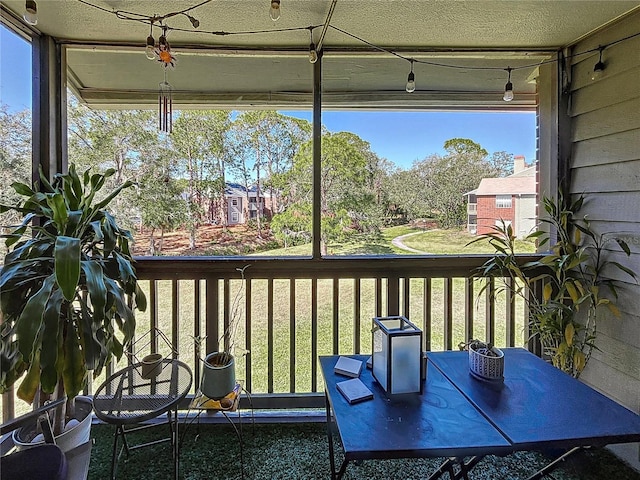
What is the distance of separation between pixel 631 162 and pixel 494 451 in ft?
5.96

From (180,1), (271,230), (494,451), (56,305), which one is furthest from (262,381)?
(180,1)

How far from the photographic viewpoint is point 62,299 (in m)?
1.51

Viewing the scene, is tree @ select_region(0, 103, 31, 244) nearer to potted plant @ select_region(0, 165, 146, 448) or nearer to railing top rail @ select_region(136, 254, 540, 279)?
potted plant @ select_region(0, 165, 146, 448)

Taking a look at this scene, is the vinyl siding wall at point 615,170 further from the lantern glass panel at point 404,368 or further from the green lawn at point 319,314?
the lantern glass panel at point 404,368

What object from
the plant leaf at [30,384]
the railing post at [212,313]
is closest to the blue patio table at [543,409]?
the railing post at [212,313]

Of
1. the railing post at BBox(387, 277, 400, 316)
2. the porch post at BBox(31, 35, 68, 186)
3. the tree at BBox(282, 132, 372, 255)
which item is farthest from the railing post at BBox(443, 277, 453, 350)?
the porch post at BBox(31, 35, 68, 186)

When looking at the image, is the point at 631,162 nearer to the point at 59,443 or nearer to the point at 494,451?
the point at 494,451

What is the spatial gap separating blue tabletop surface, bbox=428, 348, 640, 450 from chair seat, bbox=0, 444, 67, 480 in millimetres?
1454

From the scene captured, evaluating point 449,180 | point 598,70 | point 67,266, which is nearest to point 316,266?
point 449,180

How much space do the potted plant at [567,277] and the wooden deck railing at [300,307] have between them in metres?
0.14

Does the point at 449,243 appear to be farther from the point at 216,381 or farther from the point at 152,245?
the point at 152,245

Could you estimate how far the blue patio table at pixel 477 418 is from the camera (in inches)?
43.6

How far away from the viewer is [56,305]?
1463 millimetres

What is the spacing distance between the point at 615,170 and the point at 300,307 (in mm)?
2092
